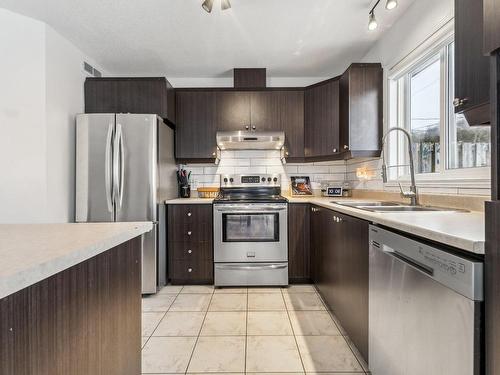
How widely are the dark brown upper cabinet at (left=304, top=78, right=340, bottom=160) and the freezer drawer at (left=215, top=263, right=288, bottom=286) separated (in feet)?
4.34

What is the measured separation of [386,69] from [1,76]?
3.29m

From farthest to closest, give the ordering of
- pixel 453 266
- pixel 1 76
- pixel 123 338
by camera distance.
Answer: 1. pixel 1 76
2. pixel 123 338
3. pixel 453 266

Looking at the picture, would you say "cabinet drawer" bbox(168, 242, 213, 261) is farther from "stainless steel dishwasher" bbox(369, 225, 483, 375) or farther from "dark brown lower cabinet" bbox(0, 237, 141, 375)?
"stainless steel dishwasher" bbox(369, 225, 483, 375)

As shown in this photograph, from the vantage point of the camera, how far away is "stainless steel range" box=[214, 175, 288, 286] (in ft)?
9.78

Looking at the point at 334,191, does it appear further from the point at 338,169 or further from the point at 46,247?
the point at 46,247

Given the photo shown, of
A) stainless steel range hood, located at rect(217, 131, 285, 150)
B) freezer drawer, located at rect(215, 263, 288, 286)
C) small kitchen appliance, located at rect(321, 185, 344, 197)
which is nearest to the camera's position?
freezer drawer, located at rect(215, 263, 288, 286)

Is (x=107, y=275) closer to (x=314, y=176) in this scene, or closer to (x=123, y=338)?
(x=123, y=338)

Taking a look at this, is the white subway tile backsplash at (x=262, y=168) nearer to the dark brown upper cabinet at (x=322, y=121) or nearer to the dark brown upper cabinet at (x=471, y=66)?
→ the dark brown upper cabinet at (x=322, y=121)

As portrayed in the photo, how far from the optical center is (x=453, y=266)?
883 millimetres

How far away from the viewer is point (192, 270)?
3.05 m

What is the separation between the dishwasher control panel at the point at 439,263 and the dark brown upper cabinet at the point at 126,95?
2516 mm

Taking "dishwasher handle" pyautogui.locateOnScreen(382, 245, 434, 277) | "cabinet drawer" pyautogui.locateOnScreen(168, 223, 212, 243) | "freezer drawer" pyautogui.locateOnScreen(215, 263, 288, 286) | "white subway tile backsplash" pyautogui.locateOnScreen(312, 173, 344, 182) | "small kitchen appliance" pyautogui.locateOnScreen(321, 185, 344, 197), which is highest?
"white subway tile backsplash" pyautogui.locateOnScreen(312, 173, 344, 182)

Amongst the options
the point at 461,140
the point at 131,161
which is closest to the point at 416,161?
the point at 461,140

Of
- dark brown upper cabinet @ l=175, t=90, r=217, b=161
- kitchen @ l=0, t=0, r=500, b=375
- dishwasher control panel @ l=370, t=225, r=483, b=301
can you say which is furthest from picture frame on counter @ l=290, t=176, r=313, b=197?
dishwasher control panel @ l=370, t=225, r=483, b=301
